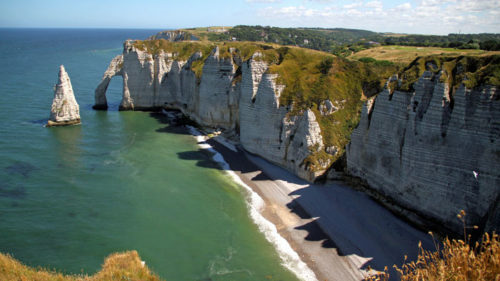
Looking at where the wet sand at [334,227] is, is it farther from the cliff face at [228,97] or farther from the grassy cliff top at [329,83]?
the grassy cliff top at [329,83]

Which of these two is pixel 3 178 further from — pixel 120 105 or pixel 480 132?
pixel 480 132

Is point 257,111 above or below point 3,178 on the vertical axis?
above

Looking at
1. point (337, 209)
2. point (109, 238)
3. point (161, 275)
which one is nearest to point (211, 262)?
point (161, 275)

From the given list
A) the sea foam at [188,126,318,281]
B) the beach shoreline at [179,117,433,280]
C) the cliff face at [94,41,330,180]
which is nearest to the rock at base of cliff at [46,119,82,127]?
the cliff face at [94,41,330,180]

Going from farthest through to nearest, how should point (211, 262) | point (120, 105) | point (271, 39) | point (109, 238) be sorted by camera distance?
point (271, 39) → point (120, 105) → point (109, 238) → point (211, 262)

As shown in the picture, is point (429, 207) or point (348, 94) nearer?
point (429, 207)
